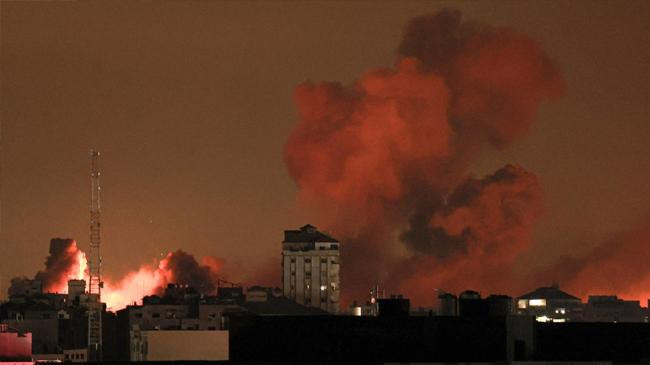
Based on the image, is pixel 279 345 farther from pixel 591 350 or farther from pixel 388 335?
pixel 591 350

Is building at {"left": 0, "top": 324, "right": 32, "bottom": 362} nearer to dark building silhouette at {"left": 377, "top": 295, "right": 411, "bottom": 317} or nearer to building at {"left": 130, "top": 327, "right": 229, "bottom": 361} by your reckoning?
building at {"left": 130, "top": 327, "right": 229, "bottom": 361}

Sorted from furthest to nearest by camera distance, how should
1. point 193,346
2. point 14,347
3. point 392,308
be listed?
point 193,346 → point 14,347 → point 392,308

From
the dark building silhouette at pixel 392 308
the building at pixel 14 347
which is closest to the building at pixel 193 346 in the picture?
the building at pixel 14 347

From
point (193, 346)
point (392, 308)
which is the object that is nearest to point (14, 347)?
point (193, 346)

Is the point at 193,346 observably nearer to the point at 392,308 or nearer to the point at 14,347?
the point at 14,347

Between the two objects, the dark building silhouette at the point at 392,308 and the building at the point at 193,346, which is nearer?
the dark building silhouette at the point at 392,308

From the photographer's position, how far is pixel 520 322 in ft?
311

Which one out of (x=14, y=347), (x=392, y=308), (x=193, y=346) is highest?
(x=193, y=346)

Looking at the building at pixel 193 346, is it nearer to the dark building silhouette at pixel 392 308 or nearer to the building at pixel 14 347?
the building at pixel 14 347

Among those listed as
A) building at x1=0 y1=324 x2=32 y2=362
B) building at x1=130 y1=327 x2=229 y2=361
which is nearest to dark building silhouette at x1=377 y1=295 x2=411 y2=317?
building at x1=130 y1=327 x2=229 y2=361

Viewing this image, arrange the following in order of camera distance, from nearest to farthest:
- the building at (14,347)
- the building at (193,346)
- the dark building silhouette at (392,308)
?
the dark building silhouette at (392,308)
the building at (14,347)
the building at (193,346)

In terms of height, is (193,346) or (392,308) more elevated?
(193,346)

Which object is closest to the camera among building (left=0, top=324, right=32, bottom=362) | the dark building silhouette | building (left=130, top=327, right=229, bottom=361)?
the dark building silhouette

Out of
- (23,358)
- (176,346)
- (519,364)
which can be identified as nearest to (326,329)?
(519,364)
